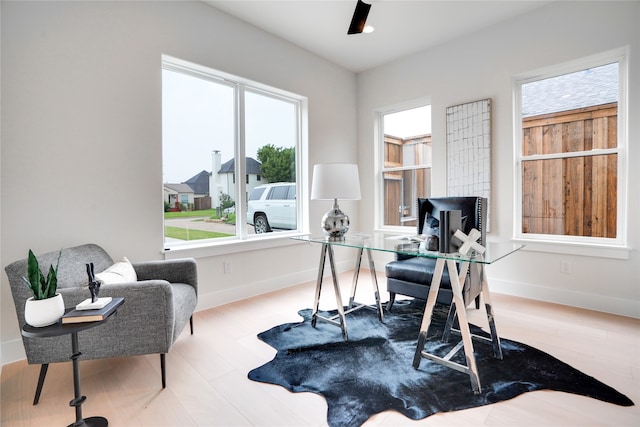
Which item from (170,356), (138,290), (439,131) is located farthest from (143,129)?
(439,131)

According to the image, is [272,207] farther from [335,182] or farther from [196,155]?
[335,182]

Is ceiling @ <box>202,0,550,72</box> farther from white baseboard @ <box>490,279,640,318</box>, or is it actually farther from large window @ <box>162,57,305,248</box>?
white baseboard @ <box>490,279,640,318</box>

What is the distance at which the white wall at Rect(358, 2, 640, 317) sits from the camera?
2777 millimetres

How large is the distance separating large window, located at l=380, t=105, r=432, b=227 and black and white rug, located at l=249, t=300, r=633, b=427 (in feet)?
7.00

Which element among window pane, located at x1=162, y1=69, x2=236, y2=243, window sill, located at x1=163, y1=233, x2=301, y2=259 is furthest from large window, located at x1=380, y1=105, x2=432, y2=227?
window pane, located at x1=162, y1=69, x2=236, y2=243

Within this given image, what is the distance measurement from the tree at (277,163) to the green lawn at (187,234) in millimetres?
912

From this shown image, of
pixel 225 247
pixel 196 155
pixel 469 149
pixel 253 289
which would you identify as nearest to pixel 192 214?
pixel 225 247

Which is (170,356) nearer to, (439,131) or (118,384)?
(118,384)

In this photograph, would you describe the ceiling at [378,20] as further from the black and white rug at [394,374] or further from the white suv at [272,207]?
the black and white rug at [394,374]

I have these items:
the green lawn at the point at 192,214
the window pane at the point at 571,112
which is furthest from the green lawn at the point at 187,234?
the window pane at the point at 571,112

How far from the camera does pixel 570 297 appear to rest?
10.1 ft

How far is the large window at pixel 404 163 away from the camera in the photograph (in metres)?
4.22

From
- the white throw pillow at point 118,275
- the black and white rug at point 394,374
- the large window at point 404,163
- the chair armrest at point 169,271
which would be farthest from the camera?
the large window at point 404,163

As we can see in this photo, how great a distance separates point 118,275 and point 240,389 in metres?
1.03
